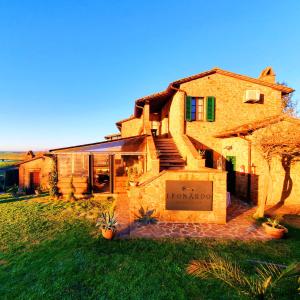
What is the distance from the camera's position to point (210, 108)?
48.8 feet

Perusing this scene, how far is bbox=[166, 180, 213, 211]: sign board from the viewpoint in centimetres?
895

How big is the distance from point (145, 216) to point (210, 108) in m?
10.3

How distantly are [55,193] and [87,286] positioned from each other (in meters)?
11.2

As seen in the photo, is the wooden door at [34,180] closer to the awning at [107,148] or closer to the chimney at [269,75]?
the awning at [107,148]

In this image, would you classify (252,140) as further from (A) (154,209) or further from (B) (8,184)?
(B) (8,184)

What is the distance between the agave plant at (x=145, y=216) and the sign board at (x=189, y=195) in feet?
3.35

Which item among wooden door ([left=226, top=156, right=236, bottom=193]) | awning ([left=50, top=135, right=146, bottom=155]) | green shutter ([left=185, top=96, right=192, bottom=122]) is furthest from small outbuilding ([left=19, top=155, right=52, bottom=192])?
wooden door ([left=226, top=156, right=236, bottom=193])

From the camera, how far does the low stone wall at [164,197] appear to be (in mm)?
8945

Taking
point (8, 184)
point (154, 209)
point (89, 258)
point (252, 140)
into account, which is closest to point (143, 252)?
point (89, 258)

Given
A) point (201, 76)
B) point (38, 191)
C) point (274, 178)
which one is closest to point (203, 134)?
point (201, 76)

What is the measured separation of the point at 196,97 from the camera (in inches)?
587

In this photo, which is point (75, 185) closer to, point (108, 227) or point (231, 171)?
point (108, 227)

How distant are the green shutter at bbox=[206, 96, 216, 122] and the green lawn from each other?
9.38m

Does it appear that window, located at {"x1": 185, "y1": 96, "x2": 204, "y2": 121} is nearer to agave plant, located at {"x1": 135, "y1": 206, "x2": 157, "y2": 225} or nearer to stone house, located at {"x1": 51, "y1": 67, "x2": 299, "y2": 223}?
stone house, located at {"x1": 51, "y1": 67, "x2": 299, "y2": 223}
